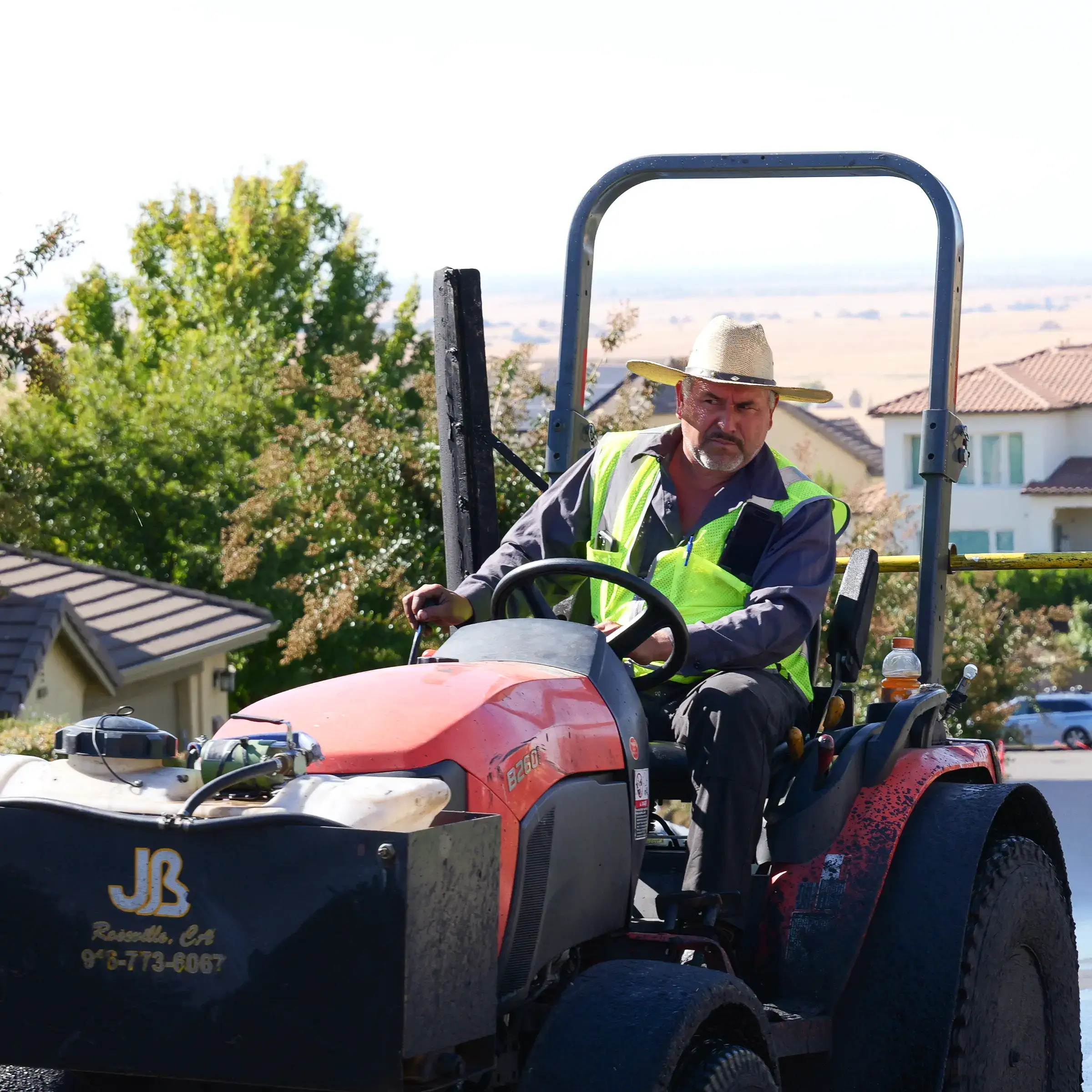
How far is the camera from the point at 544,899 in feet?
10.3

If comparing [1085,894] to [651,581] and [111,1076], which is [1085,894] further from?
[111,1076]

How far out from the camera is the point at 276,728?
3072 millimetres

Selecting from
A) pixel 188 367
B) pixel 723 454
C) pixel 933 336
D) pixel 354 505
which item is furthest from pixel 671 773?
pixel 188 367

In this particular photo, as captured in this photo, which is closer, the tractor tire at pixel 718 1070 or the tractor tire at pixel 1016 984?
the tractor tire at pixel 718 1070

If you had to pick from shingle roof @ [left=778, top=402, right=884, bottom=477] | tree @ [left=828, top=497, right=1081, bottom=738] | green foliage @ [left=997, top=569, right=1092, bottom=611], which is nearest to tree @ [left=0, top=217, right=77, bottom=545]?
tree @ [left=828, top=497, right=1081, bottom=738]

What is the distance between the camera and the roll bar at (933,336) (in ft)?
15.0

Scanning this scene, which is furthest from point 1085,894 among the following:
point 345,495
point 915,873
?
point 345,495

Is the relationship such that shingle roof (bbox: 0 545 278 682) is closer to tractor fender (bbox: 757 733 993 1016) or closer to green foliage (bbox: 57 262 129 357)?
tractor fender (bbox: 757 733 993 1016)

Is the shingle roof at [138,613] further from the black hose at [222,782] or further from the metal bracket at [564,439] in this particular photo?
the black hose at [222,782]

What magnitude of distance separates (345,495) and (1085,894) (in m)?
11.1

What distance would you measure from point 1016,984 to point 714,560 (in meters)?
1.15

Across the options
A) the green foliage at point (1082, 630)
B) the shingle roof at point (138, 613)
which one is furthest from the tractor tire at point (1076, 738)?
the shingle roof at point (138, 613)

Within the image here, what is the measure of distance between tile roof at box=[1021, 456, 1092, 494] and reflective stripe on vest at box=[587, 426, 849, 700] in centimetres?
5687

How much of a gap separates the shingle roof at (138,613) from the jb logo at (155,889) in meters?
16.7
